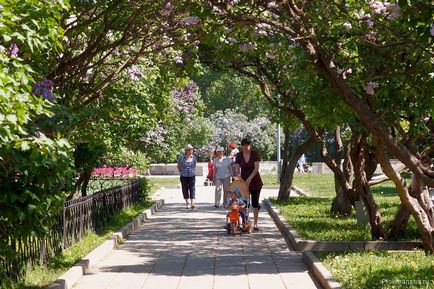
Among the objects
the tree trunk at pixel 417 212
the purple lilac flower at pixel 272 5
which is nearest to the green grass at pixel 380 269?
the tree trunk at pixel 417 212

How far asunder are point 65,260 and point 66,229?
1004mm

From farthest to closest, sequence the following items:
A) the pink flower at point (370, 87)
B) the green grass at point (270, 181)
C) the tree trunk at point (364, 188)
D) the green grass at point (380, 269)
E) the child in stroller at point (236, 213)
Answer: the green grass at point (270, 181)
the child in stroller at point (236, 213)
the tree trunk at point (364, 188)
the pink flower at point (370, 87)
the green grass at point (380, 269)

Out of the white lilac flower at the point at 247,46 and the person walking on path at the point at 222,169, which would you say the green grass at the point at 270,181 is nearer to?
the person walking on path at the point at 222,169

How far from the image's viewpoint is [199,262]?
12.2 metres


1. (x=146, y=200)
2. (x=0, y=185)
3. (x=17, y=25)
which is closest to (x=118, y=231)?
(x=0, y=185)

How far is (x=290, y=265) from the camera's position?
38.7ft

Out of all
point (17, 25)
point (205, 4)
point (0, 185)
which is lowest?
point (0, 185)

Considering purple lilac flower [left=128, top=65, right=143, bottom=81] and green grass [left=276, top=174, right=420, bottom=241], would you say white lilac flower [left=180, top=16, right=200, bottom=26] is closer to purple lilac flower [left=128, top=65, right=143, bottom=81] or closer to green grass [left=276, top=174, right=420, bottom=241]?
purple lilac flower [left=128, top=65, right=143, bottom=81]

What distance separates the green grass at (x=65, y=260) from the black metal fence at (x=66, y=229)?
0.32 ft

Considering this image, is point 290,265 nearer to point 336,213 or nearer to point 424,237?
point 424,237

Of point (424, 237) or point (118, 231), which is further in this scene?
point (118, 231)

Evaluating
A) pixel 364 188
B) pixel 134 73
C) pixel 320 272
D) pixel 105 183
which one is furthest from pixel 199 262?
pixel 105 183

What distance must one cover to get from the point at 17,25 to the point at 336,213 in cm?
1296

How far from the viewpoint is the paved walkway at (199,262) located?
1031cm
